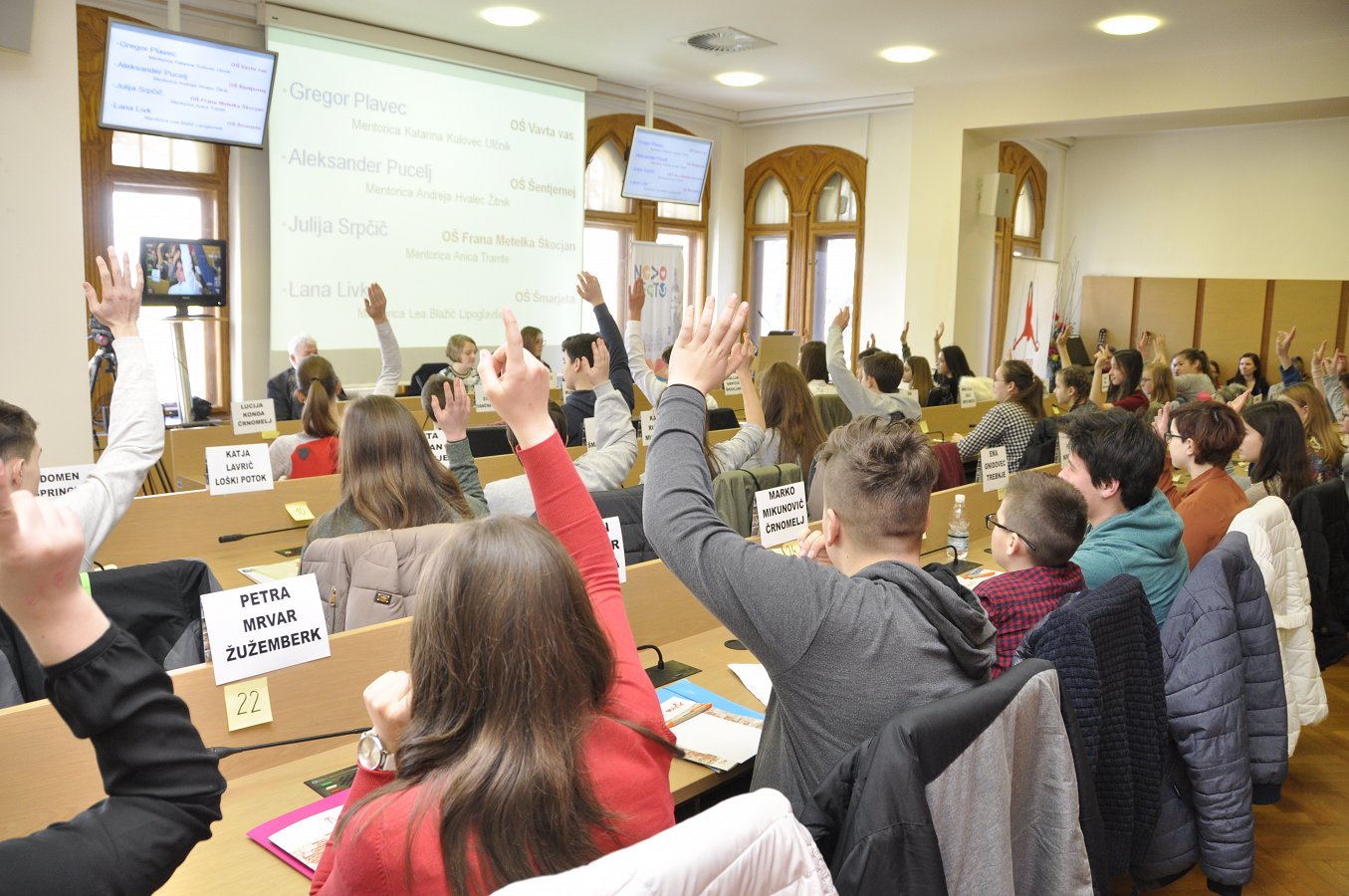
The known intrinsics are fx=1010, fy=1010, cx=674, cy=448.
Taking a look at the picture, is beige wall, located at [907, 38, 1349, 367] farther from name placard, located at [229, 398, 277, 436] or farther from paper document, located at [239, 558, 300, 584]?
paper document, located at [239, 558, 300, 584]

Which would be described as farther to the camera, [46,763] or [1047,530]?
[1047,530]

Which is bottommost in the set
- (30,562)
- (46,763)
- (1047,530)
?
(46,763)

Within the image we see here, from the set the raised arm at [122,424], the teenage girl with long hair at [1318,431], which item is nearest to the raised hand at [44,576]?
the raised arm at [122,424]

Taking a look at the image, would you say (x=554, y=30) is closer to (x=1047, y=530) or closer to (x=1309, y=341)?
(x=1047, y=530)

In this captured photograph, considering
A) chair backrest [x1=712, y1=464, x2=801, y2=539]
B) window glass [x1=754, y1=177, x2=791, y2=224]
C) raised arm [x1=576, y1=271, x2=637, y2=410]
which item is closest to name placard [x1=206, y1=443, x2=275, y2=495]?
raised arm [x1=576, y1=271, x2=637, y2=410]

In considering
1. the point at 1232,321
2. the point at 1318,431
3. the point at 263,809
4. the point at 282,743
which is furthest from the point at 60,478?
the point at 1232,321

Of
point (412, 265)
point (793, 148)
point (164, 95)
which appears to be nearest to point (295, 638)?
point (164, 95)

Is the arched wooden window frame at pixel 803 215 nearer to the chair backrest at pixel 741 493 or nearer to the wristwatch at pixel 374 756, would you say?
the chair backrest at pixel 741 493

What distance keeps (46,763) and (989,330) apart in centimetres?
1122

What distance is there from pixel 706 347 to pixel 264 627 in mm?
1044

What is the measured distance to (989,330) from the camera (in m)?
11.7

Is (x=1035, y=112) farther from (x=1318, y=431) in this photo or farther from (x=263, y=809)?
(x=263, y=809)

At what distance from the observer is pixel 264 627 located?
196cm

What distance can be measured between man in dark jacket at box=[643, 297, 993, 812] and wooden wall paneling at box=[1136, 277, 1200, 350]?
11.7m
